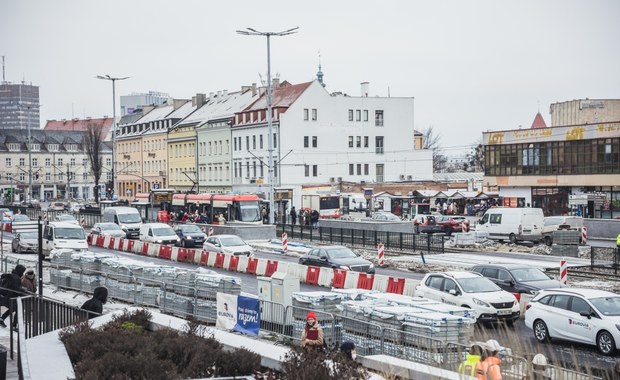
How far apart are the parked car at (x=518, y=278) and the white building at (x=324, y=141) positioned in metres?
57.1

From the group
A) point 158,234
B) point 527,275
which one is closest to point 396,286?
point 527,275

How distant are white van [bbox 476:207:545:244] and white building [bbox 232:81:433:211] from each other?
34714 mm

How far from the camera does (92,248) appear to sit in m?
50.1

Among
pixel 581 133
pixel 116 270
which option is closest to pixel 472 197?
pixel 581 133

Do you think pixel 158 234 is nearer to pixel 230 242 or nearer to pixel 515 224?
pixel 230 242

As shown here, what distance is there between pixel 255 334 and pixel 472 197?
55.7 m

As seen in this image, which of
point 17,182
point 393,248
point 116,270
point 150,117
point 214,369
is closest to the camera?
point 214,369

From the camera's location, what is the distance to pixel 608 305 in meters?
19.3

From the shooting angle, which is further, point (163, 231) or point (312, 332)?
point (163, 231)

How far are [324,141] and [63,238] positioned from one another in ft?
158

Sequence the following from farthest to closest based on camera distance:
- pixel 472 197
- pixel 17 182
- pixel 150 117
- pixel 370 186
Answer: pixel 17 182
pixel 150 117
pixel 370 186
pixel 472 197

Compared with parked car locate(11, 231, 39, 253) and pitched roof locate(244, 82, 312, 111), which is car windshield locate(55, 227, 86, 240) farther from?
pitched roof locate(244, 82, 312, 111)

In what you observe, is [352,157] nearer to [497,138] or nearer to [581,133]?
[497,138]

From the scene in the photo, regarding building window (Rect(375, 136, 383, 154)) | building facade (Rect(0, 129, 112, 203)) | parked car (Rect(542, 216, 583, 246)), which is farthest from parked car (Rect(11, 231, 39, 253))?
building facade (Rect(0, 129, 112, 203))
